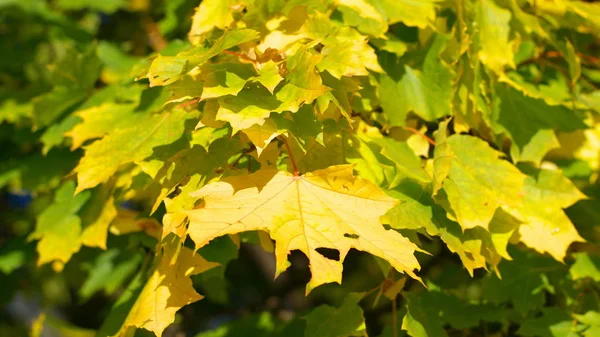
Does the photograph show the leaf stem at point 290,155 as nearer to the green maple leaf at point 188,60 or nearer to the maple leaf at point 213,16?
the green maple leaf at point 188,60

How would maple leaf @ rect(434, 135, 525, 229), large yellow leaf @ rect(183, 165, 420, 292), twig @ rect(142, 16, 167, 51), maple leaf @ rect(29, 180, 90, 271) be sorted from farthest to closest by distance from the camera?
twig @ rect(142, 16, 167, 51), maple leaf @ rect(29, 180, 90, 271), maple leaf @ rect(434, 135, 525, 229), large yellow leaf @ rect(183, 165, 420, 292)

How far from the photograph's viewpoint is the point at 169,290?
1275 millimetres

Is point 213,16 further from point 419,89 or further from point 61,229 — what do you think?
point 61,229

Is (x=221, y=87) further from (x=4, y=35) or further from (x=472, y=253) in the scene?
(x=4, y=35)

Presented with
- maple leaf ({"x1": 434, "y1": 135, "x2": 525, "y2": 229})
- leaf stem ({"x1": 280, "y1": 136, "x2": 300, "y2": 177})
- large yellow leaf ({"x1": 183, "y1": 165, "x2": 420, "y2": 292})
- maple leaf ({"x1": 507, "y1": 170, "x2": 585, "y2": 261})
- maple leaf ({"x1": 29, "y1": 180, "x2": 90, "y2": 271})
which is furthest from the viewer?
maple leaf ({"x1": 29, "y1": 180, "x2": 90, "y2": 271})

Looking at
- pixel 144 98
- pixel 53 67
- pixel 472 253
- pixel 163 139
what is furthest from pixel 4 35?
pixel 472 253

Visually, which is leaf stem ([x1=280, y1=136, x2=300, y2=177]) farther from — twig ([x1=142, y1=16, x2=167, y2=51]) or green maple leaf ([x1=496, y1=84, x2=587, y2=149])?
twig ([x1=142, y1=16, x2=167, y2=51])

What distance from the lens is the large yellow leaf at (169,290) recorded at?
125cm

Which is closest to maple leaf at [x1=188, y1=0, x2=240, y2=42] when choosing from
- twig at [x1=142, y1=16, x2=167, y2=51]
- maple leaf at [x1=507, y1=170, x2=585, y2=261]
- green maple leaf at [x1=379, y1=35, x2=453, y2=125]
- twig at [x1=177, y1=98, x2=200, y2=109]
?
twig at [x1=177, y1=98, x2=200, y2=109]

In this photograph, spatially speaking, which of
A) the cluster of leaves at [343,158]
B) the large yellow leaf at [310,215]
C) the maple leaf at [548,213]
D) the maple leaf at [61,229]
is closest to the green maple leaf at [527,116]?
the cluster of leaves at [343,158]

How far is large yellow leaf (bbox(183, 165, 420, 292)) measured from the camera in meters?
1.10

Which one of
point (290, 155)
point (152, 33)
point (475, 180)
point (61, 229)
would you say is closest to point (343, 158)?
point (290, 155)

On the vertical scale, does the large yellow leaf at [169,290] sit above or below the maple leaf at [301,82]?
below

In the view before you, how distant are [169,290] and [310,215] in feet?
1.10
